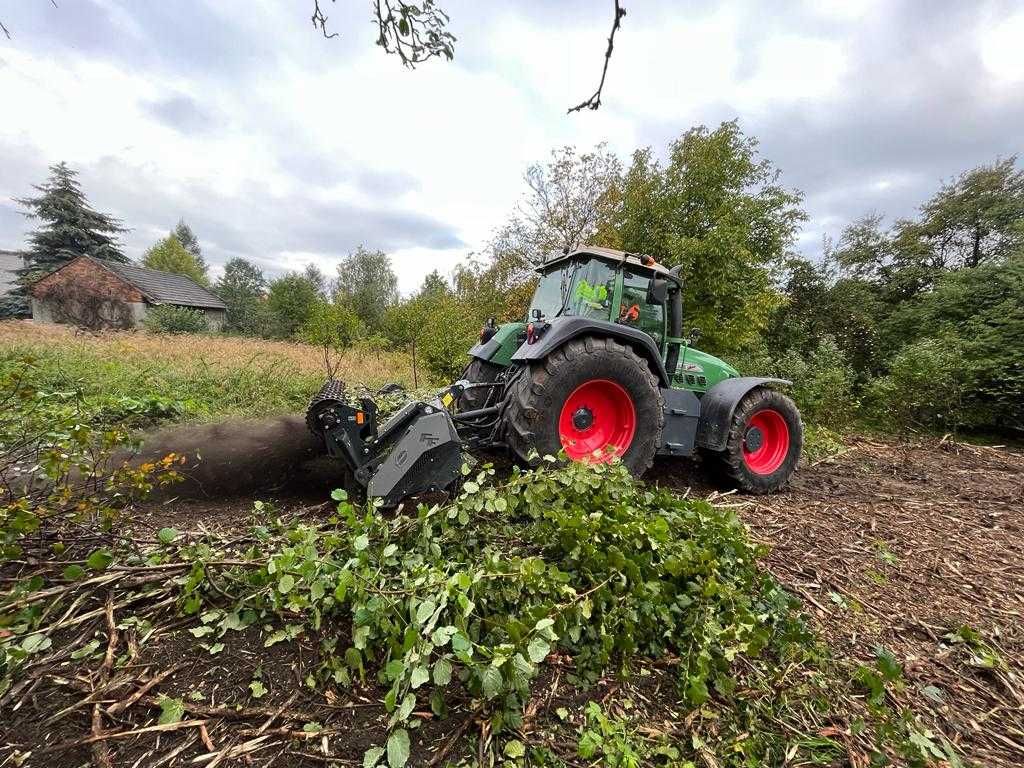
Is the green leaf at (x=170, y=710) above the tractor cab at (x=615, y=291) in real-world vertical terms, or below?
below

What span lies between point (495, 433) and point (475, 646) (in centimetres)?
189

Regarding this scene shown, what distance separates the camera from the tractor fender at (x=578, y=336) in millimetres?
3168

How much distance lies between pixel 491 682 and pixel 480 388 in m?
3.00

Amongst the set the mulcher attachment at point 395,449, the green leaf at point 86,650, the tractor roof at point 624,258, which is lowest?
the green leaf at point 86,650

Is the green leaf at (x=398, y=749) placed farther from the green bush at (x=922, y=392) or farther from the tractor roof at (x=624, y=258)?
the green bush at (x=922, y=392)

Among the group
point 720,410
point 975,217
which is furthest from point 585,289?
point 975,217

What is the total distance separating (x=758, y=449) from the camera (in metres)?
4.28

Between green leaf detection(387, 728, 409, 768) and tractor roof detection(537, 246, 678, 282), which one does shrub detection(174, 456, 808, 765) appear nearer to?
green leaf detection(387, 728, 409, 768)

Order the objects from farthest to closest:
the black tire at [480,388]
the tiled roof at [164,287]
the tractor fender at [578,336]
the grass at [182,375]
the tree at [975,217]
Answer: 1. the tiled roof at [164,287]
2. the tree at [975,217]
3. the grass at [182,375]
4. the black tire at [480,388]
5. the tractor fender at [578,336]

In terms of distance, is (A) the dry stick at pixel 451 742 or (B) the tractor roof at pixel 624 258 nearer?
(A) the dry stick at pixel 451 742

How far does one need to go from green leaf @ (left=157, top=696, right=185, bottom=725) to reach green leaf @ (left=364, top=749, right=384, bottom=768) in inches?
22.6

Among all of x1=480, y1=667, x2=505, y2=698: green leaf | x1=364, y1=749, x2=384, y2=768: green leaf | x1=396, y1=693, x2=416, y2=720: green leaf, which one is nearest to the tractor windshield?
x1=480, y1=667, x2=505, y2=698: green leaf

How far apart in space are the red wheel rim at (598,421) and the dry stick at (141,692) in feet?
7.98

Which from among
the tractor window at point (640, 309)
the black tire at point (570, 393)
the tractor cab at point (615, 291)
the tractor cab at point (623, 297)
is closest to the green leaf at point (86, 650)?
the black tire at point (570, 393)
